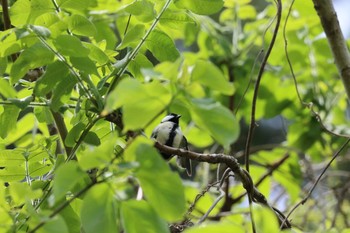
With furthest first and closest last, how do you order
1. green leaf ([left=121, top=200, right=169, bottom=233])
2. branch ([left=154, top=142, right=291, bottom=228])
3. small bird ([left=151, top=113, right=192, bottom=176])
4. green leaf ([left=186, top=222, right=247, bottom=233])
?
small bird ([left=151, top=113, right=192, bottom=176])
branch ([left=154, top=142, right=291, bottom=228])
green leaf ([left=121, top=200, right=169, bottom=233])
green leaf ([left=186, top=222, right=247, bottom=233])

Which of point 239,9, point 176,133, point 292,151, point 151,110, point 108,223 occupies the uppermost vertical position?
point 151,110

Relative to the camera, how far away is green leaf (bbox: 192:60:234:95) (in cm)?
74

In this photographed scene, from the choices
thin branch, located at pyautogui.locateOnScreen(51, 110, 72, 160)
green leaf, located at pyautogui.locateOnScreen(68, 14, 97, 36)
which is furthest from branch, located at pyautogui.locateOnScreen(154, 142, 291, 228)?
thin branch, located at pyautogui.locateOnScreen(51, 110, 72, 160)

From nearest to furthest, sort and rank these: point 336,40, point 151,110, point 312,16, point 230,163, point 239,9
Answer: point 151,110
point 230,163
point 336,40
point 312,16
point 239,9

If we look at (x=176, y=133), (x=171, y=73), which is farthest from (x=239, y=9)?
(x=171, y=73)

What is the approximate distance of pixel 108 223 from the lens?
79 cm

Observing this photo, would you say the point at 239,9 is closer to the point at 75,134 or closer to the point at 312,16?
the point at 312,16

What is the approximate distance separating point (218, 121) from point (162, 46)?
0.45 m

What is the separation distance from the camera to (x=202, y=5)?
43.8 inches

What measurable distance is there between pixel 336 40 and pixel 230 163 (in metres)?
0.59

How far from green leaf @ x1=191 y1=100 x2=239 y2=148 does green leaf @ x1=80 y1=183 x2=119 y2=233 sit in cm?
15

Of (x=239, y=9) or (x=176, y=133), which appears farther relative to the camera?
(x=239, y=9)

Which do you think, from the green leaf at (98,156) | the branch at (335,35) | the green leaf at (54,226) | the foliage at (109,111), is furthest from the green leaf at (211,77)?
the branch at (335,35)

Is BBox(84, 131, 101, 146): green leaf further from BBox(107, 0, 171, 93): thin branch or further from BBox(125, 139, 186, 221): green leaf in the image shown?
BBox(125, 139, 186, 221): green leaf
